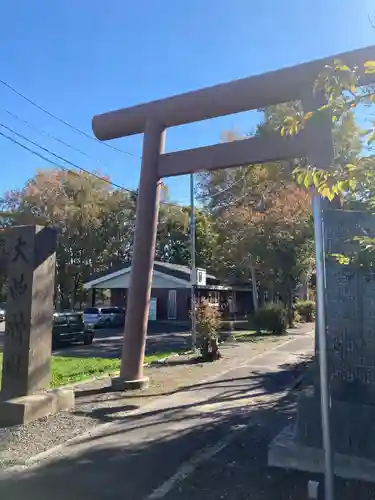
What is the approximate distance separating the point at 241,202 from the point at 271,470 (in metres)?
25.2

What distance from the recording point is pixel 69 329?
20.0m

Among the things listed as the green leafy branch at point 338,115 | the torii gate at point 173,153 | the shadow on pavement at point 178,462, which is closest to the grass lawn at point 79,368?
the torii gate at point 173,153

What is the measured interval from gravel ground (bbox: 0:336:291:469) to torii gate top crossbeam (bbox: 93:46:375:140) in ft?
18.0

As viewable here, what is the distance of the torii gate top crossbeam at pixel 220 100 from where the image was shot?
872 centimetres

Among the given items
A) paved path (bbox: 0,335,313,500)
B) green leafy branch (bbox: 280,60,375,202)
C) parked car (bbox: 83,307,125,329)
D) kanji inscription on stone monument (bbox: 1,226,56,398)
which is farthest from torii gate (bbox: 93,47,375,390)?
parked car (bbox: 83,307,125,329)

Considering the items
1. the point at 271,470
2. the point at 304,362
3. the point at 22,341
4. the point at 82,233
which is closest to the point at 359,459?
the point at 271,470

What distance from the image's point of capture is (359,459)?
17.3ft

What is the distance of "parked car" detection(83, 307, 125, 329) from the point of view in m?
33.3

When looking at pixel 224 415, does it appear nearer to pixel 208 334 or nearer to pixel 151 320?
pixel 208 334

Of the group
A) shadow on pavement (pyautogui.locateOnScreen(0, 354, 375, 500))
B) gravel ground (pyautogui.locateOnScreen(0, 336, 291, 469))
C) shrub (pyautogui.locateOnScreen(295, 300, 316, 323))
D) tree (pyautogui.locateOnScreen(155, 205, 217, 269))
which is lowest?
shadow on pavement (pyautogui.locateOnScreen(0, 354, 375, 500))

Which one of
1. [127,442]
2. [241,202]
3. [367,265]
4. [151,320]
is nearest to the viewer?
[367,265]

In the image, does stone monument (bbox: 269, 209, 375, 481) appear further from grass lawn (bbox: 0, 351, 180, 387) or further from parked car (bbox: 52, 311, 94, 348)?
parked car (bbox: 52, 311, 94, 348)

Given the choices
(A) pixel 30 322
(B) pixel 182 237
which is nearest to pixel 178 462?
(A) pixel 30 322

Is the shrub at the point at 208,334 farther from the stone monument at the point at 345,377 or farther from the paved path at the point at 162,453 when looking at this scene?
the stone monument at the point at 345,377
